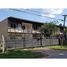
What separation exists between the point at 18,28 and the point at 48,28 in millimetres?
429

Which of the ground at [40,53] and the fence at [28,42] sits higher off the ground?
the fence at [28,42]

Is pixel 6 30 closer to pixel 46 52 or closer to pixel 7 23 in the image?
pixel 7 23

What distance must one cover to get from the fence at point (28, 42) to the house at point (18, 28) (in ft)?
0.20

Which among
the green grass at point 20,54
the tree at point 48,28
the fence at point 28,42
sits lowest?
the green grass at point 20,54

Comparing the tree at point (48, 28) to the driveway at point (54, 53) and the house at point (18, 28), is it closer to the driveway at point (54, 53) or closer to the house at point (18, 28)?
the house at point (18, 28)

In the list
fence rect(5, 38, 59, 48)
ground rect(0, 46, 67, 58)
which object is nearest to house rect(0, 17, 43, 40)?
fence rect(5, 38, 59, 48)

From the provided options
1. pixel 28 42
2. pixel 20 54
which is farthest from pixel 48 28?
pixel 20 54

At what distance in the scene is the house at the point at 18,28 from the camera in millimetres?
1905

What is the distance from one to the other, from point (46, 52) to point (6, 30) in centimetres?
66

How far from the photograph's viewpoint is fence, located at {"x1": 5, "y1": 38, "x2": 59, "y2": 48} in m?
1.98

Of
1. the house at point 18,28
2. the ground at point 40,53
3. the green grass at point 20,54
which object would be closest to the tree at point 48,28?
the house at point 18,28

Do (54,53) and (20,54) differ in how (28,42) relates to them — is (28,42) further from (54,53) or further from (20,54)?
(54,53)
